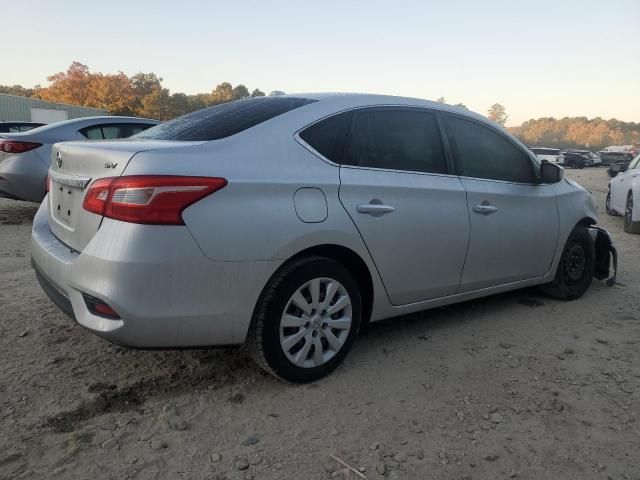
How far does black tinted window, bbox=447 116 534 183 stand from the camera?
3.65 meters

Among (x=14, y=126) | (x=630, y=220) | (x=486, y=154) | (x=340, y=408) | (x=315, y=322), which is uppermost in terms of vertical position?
(x=14, y=126)

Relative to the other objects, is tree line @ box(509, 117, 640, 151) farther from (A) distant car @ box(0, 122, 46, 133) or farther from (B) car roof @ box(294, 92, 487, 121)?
(B) car roof @ box(294, 92, 487, 121)

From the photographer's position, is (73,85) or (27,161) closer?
(27,161)

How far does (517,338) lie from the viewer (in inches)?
145

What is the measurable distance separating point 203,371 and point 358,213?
125cm

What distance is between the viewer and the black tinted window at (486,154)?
3652 mm

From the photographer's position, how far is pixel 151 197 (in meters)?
2.30

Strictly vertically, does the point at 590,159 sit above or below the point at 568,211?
above

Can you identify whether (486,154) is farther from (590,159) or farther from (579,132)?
(579,132)

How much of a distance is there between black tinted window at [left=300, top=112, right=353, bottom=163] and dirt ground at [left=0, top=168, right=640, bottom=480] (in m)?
1.26

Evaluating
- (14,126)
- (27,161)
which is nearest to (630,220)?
(27,161)

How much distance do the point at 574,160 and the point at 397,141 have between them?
4794 centimetres

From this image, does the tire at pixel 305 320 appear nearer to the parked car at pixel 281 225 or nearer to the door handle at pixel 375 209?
the parked car at pixel 281 225

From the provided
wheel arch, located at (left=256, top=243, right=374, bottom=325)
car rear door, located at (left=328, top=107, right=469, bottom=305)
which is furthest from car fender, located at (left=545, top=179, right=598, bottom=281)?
wheel arch, located at (left=256, top=243, right=374, bottom=325)
